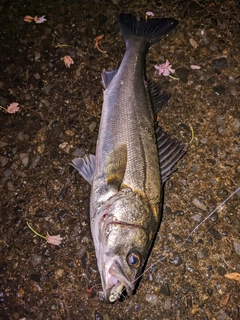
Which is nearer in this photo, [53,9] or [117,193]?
[117,193]

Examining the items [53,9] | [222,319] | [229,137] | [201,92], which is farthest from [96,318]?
[53,9]

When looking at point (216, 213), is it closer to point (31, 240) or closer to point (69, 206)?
point (69, 206)

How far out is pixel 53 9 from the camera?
14.1ft

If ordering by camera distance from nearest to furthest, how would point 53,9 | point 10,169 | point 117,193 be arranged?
point 117,193
point 10,169
point 53,9

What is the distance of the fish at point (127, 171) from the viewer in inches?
103

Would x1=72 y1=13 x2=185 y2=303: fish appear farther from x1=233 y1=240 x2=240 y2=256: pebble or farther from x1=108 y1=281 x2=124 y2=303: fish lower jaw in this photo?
x1=233 y1=240 x2=240 y2=256: pebble

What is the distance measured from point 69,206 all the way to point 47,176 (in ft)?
1.40

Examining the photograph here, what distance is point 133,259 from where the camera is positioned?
8.57ft

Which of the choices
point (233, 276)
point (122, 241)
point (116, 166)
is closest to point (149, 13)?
point (116, 166)

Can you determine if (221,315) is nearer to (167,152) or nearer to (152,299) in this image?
(152,299)

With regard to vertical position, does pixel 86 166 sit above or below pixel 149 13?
below

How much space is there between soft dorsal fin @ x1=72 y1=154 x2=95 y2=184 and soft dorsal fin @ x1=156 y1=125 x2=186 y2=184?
0.70 metres

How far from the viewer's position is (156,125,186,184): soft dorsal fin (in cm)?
313

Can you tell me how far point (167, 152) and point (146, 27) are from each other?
171 centimetres
